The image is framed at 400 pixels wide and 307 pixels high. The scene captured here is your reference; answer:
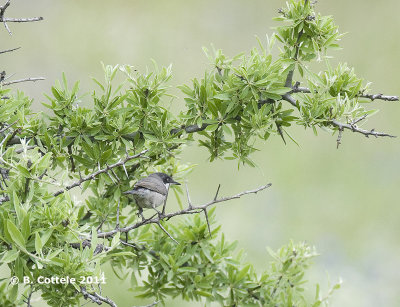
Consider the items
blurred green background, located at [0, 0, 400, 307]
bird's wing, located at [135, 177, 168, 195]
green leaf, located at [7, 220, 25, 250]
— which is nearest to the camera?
green leaf, located at [7, 220, 25, 250]

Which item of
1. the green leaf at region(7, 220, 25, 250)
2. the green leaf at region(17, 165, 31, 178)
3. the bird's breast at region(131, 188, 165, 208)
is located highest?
the bird's breast at region(131, 188, 165, 208)

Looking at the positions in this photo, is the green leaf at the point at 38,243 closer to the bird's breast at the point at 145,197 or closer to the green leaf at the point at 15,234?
the green leaf at the point at 15,234

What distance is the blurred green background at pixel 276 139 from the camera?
270 inches

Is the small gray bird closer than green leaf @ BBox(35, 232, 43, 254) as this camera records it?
No

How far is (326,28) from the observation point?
7.49 feet

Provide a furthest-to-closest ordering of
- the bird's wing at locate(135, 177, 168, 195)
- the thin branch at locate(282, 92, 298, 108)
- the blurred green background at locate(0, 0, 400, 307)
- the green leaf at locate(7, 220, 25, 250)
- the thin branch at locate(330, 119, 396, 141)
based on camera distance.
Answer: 1. the blurred green background at locate(0, 0, 400, 307)
2. the bird's wing at locate(135, 177, 168, 195)
3. the thin branch at locate(282, 92, 298, 108)
4. the thin branch at locate(330, 119, 396, 141)
5. the green leaf at locate(7, 220, 25, 250)

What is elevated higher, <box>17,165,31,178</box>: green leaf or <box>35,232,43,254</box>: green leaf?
<box>17,165,31,178</box>: green leaf

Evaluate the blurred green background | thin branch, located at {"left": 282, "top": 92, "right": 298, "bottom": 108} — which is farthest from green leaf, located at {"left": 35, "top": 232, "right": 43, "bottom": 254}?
the blurred green background

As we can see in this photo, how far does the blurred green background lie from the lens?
22.5 ft

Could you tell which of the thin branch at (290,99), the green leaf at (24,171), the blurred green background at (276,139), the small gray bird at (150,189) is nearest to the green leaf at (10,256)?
the green leaf at (24,171)

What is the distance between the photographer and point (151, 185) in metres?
2.81

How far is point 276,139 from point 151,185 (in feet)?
16.3

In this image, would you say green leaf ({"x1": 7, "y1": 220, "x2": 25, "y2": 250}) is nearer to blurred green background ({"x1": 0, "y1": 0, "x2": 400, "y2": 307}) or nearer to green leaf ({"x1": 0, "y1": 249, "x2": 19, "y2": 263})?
green leaf ({"x1": 0, "y1": 249, "x2": 19, "y2": 263})

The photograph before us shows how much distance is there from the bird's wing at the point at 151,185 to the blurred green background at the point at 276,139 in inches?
141
